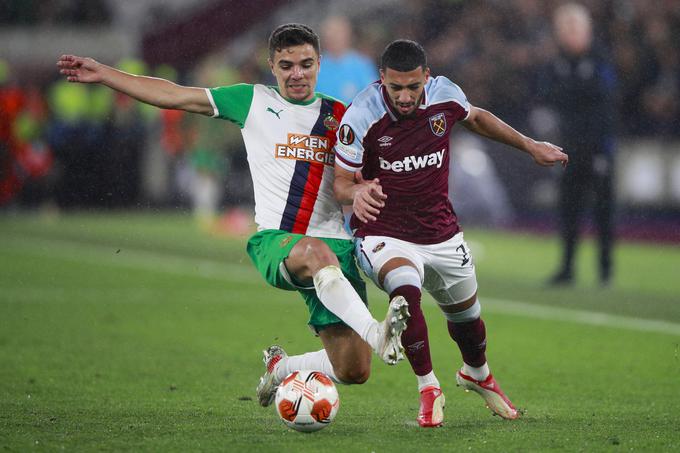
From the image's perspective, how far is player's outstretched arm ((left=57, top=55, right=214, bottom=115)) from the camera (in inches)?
232

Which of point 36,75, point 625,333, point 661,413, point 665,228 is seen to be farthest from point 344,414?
point 36,75

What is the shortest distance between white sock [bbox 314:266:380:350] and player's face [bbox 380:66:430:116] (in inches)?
31.7

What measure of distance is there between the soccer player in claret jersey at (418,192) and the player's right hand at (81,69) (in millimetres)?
1166

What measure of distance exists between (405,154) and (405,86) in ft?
1.16

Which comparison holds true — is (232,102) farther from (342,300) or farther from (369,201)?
(342,300)

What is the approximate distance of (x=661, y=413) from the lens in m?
6.05

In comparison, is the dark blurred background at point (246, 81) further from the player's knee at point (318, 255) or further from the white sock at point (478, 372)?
the player's knee at point (318, 255)

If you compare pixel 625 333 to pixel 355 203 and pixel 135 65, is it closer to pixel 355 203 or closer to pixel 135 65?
pixel 355 203

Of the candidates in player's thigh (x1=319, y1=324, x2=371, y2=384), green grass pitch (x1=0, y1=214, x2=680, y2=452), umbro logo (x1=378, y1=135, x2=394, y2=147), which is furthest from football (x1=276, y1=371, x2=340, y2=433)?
umbro logo (x1=378, y1=135, x2=394, y2=147)

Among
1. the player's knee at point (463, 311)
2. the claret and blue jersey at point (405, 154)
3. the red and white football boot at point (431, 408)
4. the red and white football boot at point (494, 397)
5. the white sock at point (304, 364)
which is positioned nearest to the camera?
the red and white football boot at point (431, 408)

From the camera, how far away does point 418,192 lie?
595 centimetres

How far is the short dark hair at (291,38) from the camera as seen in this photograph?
6.00 m

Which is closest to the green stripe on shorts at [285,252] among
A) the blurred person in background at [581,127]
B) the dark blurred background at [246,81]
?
the blurred person in background at [581,127]

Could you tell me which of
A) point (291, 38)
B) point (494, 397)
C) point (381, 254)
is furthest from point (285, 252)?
point (494, 397)
